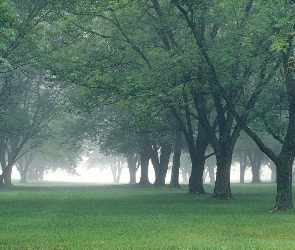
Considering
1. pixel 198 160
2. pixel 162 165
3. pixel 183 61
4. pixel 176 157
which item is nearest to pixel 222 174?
pixel 198 160

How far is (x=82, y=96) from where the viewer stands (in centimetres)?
3875

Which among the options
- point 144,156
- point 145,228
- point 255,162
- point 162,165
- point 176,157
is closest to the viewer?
point 145,228

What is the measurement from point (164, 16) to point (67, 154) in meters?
63.1

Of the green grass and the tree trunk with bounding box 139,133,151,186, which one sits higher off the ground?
the tree trunk with bounding box 139,133,151,186

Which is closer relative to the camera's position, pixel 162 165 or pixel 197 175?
pixel 197 175

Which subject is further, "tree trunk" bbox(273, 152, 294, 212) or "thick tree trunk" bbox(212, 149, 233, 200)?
"thick tree trunk" bbox(212, 149, 233, 200)

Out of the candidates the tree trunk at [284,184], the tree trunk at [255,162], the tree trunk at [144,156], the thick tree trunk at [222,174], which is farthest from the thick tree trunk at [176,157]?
the tree trunk at [255,162]

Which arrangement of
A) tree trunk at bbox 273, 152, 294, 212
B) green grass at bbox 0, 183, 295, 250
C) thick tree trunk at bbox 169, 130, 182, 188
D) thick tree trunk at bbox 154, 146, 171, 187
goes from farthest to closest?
thick tree trunk at bbox 154, 146, 171, 187 → thick tree trunk at bbox 169, 130, 182, 188 → tree trunk at bbox 273, 152, 294, 212 → green grass at bbox 0, 183, 295, 250

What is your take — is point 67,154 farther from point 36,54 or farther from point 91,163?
point 36,54

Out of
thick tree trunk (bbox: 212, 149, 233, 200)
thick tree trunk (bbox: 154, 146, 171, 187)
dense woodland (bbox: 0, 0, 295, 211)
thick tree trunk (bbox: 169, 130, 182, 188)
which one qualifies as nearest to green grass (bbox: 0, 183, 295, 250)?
dense woodland (bbox: 0, 0, 295, 211)

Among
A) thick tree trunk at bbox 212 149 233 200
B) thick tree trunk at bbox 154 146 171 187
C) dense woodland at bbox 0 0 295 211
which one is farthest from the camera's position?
thick tree trunk at bbox 154 146 171 187

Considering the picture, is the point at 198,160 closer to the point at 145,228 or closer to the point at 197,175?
Result: the point at 197,175

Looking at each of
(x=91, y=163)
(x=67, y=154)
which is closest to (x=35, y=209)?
(x=67, y=154)

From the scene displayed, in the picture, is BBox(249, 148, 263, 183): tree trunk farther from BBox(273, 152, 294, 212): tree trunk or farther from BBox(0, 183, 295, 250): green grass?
BBox(273, 152, 294, 212): tree trunk
